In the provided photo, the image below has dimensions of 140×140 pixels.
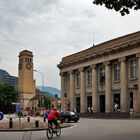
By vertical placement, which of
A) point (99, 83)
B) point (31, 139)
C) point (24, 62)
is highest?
point (24, 62)

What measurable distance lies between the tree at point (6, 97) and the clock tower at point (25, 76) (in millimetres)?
20099

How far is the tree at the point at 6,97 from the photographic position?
149750mm

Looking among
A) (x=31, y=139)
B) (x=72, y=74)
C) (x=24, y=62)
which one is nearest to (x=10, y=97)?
(x=24, y=62)

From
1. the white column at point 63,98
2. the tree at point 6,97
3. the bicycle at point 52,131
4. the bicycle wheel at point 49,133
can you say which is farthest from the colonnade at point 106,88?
the tree at point 6,97

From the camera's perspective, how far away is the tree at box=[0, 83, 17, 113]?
149750 millimetres

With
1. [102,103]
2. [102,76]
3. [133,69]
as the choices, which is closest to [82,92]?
[102,103]

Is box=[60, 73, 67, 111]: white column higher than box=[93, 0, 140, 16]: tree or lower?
lower

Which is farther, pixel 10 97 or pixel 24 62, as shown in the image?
pixel 24 62

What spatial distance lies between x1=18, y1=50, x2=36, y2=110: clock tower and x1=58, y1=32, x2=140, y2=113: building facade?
79645 millimetres

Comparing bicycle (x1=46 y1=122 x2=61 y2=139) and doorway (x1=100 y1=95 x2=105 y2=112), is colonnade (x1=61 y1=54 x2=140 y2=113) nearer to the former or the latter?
doorway (x1=100 y1=95 x2=105 y2=112)

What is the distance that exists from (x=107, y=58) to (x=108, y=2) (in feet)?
186

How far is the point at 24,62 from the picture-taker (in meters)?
178

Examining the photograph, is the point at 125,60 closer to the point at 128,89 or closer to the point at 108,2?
the point at 128,89

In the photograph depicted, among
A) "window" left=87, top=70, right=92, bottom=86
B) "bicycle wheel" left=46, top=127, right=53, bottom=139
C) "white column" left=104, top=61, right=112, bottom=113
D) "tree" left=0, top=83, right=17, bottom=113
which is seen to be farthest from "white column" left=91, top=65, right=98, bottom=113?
"tree" left=0, top=83, right=17, bottom=113
